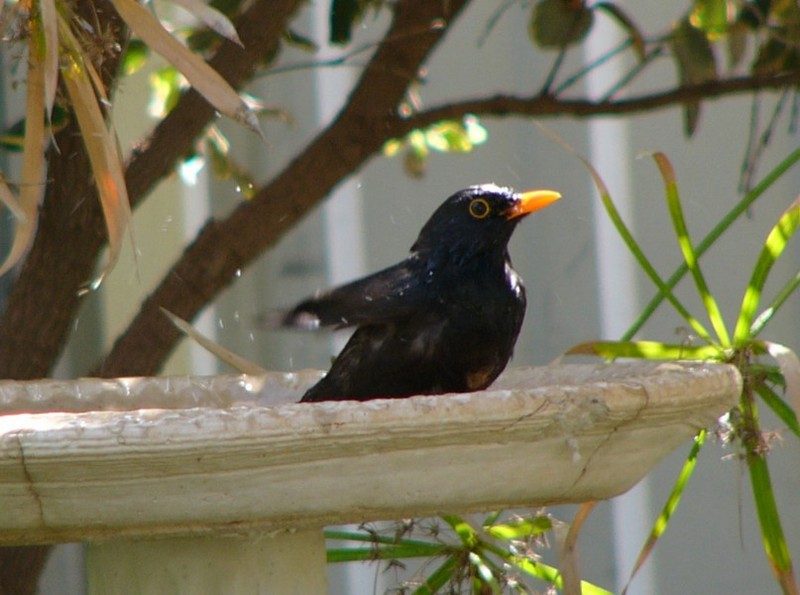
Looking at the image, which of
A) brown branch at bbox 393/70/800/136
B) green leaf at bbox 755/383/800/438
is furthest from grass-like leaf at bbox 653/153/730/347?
brown branch at bbox 393/70/800/136

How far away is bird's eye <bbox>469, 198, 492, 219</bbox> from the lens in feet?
7.71

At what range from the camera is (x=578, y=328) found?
4328 millimetres

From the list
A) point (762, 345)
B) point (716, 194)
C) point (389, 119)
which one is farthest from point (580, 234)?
point (762, 345)

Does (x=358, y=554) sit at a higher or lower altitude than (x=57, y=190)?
lower

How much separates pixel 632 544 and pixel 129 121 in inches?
90.5

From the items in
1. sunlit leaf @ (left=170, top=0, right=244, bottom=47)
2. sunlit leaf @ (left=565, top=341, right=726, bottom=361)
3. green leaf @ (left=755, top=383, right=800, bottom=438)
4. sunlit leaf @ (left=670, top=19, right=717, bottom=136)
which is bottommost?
green leaf @ (left=755, top=383, right=800, bottom=438)

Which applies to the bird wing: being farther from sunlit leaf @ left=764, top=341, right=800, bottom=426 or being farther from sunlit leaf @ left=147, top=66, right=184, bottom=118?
sunlit leaf @ left=147, top=66, right=184, bottom=118

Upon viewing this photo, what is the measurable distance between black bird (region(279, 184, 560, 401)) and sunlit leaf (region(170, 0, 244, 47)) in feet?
1.57

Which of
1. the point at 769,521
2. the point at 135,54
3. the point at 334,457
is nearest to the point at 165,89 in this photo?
the point at 135,54

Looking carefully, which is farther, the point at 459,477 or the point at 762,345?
the point at 762,345

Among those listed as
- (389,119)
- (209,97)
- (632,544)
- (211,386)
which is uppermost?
(389,119)

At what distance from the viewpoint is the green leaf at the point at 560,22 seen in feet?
10.1

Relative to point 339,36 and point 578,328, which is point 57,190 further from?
point 578,328

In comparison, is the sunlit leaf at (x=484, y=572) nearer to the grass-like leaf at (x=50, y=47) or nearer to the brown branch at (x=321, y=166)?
the brown branch at (x=321, y=166)
